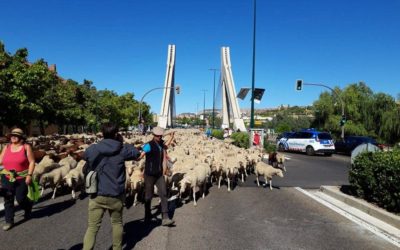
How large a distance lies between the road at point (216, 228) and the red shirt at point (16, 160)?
1.00 m

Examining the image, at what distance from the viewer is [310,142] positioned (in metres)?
28.8

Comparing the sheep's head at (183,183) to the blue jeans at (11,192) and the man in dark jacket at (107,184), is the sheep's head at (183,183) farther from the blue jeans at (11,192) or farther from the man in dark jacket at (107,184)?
the man in dark jacket at (107,184)

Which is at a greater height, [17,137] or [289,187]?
[17,137]

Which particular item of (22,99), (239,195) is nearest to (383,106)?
(22,99)

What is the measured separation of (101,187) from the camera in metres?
4.92

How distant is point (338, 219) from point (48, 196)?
647 cm

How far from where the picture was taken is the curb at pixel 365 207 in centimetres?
724

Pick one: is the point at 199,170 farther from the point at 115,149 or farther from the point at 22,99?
the point at 22,99

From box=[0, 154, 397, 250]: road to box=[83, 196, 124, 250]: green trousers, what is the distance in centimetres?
87

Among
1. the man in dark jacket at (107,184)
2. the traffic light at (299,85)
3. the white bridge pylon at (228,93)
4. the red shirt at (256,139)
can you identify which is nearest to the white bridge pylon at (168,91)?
the white bridge pylon at (228,93)

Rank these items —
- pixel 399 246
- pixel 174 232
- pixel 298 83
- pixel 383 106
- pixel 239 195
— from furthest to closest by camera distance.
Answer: pixel 383 106
pixel 298 83
pixel 239 195
pixel 174 232
pixel 399 246

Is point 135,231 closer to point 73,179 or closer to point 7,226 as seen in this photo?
point 7,226

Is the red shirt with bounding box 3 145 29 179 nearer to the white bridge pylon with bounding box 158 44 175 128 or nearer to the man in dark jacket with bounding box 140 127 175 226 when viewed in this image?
the man in dark jacket with bounding box 140 127 175 226

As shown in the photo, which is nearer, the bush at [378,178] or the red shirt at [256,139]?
the bush at [378,178]
